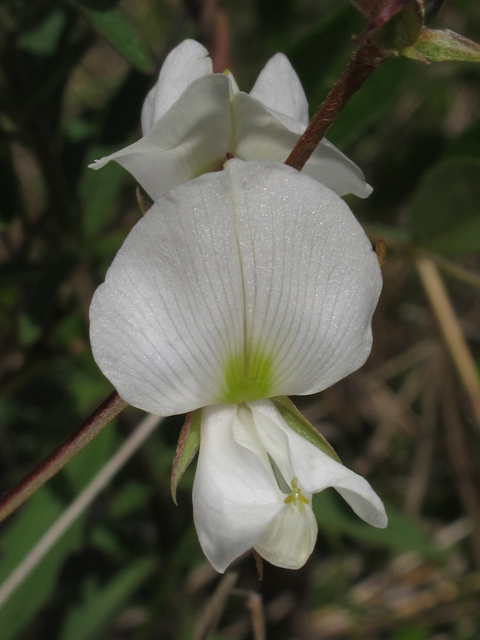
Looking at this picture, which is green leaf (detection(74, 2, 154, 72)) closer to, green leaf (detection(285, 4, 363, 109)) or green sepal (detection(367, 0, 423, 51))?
green leaf (detection(285, 4, 363, 109))

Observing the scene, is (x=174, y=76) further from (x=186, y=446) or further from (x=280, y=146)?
(x=186, y=446)

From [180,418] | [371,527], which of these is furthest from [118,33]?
[371,527]

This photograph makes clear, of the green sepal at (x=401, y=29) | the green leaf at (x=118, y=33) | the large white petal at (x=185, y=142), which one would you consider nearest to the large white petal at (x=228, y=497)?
the large white petal at (x=185, y=142)

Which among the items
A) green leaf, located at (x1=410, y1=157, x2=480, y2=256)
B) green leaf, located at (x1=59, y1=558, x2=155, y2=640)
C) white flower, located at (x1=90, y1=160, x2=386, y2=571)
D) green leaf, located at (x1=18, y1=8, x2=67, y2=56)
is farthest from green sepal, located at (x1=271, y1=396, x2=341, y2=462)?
green leaf, located at (x1=59, y1=558, x2=155, y2=640)

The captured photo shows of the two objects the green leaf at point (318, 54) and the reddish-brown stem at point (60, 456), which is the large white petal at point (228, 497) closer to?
the reddish-brown stem at point (60, 456)

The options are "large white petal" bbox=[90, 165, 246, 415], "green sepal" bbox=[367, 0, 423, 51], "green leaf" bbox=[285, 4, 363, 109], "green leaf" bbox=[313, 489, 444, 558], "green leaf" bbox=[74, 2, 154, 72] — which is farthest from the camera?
"green leaf" bbox=[313, 489, 444, 558]

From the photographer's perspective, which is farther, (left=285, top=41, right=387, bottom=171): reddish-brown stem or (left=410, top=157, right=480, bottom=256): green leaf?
(left=410, top=157, right=480, bottom=256): green leaf
